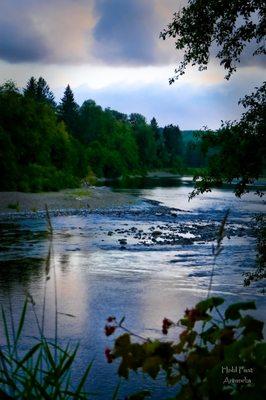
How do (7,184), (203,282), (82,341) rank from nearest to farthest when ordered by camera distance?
1. (82,341)
2. (203,282)
3. (7,184)

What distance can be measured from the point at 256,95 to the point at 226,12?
71.0 inches

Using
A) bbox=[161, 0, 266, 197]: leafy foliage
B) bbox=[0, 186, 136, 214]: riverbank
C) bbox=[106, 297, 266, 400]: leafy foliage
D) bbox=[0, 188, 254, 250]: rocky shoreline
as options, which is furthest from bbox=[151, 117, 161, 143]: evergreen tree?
bbox=[106, 297, 266, 400]: leafy foliage

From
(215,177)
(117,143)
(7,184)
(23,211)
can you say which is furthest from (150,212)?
(117,143)

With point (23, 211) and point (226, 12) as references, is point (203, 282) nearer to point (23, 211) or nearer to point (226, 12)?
point (226, 12)

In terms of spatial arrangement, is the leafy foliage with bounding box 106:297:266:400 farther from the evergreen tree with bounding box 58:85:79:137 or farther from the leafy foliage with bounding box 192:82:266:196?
the evergreen tree with bounding box 58:85:79:137

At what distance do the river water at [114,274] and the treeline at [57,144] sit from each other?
178 inches

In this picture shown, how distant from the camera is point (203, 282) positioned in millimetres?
17359

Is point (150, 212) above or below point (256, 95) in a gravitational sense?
below

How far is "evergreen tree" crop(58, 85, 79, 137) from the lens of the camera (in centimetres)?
11944

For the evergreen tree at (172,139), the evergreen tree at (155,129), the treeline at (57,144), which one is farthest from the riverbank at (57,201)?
the evergreen tree at (172,139)

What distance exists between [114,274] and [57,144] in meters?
57.0

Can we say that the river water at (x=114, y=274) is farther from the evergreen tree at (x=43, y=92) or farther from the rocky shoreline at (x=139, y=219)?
the evergreen tree at (x=43, y=92)

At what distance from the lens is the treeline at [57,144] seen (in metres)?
59.3

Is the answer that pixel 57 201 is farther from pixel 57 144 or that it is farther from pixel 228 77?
pixel 228 77
